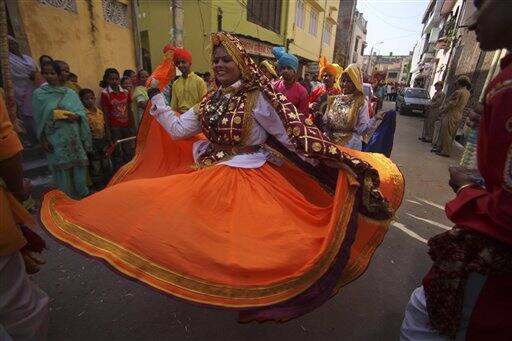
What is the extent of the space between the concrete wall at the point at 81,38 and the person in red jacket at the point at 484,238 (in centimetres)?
685

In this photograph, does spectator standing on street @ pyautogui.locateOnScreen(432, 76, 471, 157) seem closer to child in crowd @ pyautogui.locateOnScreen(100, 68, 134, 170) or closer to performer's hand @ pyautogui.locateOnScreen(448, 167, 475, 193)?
child in crowd @ pyautogui.locateOnScreen(100, 68, 134, 170)

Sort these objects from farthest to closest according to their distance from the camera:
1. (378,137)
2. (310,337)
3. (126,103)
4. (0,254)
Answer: (126,103)
(378,137)
(310,337)
(0,254)

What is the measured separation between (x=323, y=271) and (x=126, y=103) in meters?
5.16

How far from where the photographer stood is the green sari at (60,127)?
4324 mm

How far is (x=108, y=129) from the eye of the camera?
5633 millimetres

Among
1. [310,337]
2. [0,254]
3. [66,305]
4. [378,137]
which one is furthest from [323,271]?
[378,137]

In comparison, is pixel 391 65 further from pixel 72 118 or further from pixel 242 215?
pixel 242 215

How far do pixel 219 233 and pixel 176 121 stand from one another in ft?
4.46

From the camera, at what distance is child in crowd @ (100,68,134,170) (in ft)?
18.4

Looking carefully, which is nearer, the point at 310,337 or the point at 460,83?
the point at 310,337

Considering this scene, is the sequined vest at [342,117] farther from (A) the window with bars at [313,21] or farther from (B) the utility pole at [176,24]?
(A) the window with bars at [313,21]

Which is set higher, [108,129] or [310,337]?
[108,129]

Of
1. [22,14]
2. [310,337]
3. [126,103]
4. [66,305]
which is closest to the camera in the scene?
[310,337]

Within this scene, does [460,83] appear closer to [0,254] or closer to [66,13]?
[66,13]
